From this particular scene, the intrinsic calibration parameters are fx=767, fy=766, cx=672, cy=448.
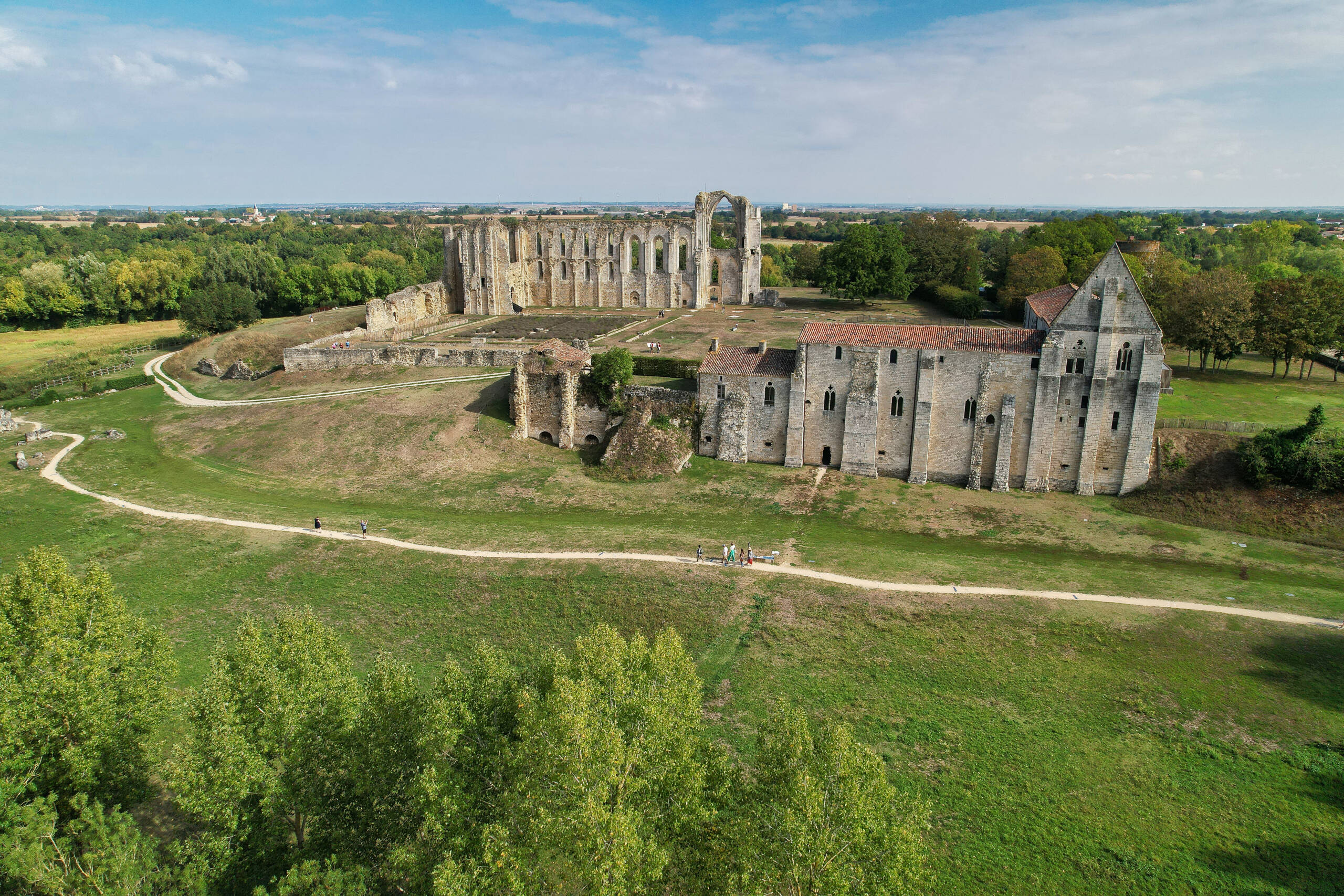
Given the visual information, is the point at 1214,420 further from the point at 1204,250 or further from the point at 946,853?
the point at 1204,250

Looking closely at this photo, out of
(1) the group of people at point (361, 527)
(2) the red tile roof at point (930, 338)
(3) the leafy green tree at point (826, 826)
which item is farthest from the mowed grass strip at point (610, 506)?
(3) the leafy green tree at point (826, 826)

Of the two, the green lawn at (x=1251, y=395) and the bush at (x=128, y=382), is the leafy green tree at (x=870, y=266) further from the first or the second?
the bush at (x=128, y=382)

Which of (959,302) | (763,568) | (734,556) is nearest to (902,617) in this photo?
(763,568)

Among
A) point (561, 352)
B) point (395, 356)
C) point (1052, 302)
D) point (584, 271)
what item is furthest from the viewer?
point (584, 271)

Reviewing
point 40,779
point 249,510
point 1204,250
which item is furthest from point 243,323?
point 1204,250

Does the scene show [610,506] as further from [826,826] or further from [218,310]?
[218,310]

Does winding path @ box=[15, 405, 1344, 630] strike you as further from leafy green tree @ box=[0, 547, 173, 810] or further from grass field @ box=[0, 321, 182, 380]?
grass field @ box=[0, 321, 182, 380]
